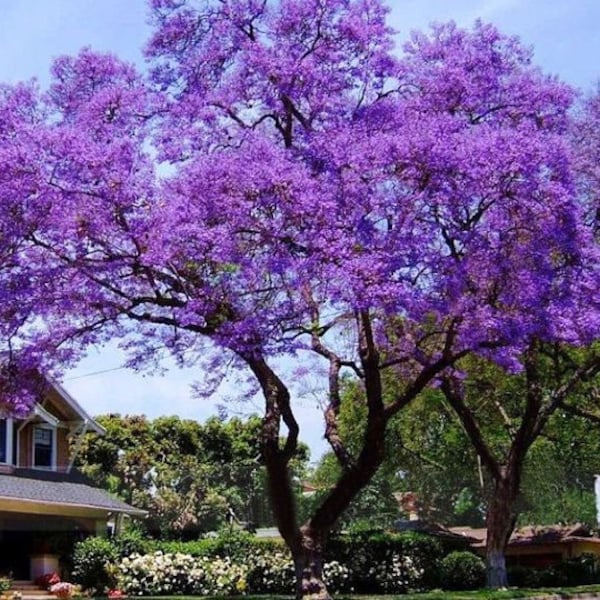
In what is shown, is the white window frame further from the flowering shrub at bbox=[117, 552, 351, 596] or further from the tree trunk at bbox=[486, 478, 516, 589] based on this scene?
the tree trunk at bbox=[486, 478, 516, 589]

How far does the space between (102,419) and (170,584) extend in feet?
68.4

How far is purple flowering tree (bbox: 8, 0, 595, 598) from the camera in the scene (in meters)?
16.9

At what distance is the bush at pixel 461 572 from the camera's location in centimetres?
3344

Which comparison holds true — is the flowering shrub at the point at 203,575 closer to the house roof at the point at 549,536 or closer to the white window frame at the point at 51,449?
the white window frame at the point at 51,449

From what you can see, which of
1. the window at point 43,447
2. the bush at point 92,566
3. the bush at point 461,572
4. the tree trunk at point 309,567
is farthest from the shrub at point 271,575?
the tree trunk at point 309,567

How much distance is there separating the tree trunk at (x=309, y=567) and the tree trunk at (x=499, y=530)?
390 inches

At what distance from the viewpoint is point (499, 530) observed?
93.5 ft

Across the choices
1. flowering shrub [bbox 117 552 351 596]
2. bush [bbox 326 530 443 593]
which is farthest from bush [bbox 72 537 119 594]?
bush [bbox 326 530 443 593]

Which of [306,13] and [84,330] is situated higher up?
[306,13]

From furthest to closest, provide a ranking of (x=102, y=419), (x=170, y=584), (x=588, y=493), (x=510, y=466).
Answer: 1. (x=588, y=493)
2. (x=102, y=419)
3. (x=170, y=584)
4. (x=510, y=466)

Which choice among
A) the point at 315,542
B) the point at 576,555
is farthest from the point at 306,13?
the point at 576,555

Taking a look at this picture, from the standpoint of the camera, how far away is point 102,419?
50.9 metres

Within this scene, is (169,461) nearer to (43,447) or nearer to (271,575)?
(43,447)

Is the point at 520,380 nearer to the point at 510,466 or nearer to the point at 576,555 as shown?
the point at 510,466
